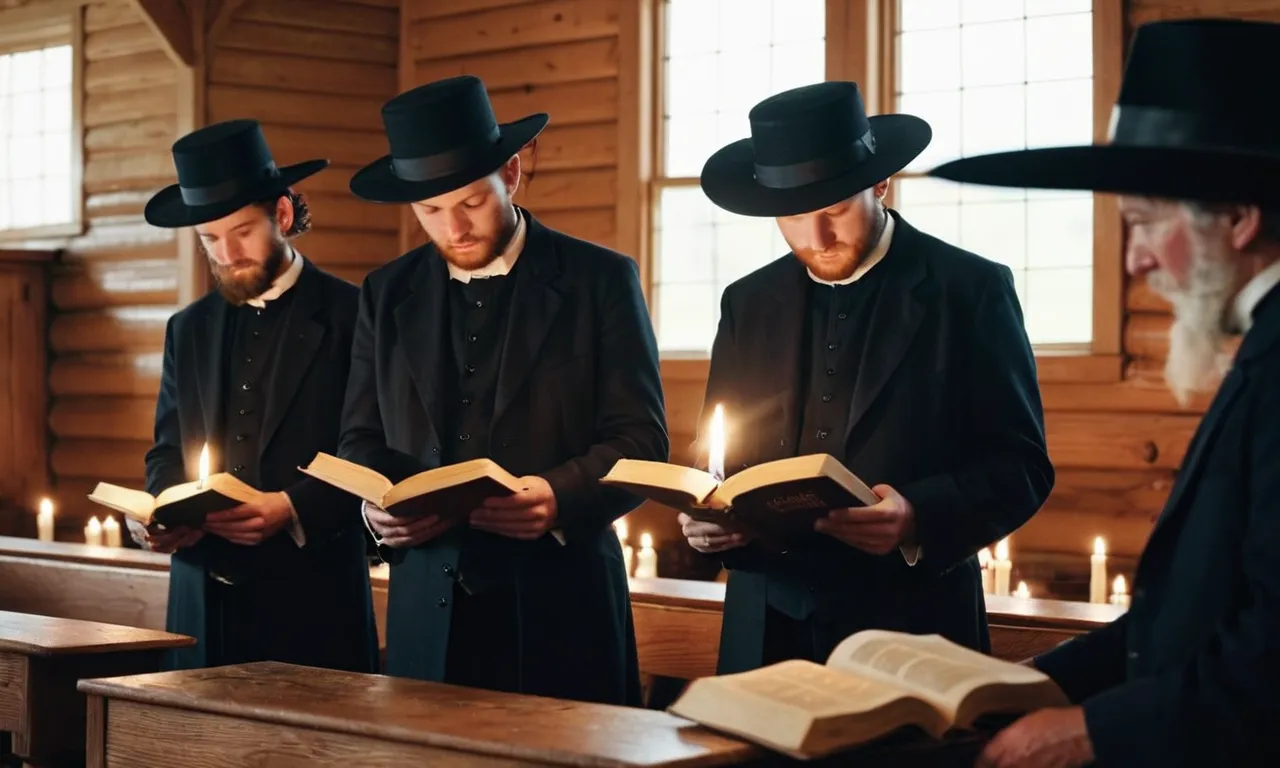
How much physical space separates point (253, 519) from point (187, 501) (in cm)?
18

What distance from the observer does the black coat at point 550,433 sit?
3.20 metres

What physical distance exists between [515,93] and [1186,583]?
670 centimetres

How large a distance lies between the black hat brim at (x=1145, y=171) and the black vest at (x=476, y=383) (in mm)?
1405

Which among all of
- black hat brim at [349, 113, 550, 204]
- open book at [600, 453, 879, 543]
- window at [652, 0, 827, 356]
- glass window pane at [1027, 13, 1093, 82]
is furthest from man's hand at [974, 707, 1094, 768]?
window at [652, 0, 827, 356]

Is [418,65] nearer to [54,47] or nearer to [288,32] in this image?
[288,32]

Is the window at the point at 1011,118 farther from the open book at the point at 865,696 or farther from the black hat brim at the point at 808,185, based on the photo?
the open book at the point at 865,696

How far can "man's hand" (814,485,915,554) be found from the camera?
2605mm

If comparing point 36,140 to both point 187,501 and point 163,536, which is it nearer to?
point 163,536

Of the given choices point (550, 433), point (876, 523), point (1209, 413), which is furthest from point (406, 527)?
point (1209, 413)

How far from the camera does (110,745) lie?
2727 millimetres

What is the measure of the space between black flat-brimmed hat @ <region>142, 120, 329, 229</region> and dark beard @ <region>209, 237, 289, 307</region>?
5.2 inches

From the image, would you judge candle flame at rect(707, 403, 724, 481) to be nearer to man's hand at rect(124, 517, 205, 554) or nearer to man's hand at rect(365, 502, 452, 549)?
man's hand at rect(365, 502, 452, 549)

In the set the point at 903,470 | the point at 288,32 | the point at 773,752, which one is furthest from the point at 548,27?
the point at 773,752

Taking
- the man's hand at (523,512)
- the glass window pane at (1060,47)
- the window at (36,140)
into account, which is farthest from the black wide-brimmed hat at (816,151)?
the window at (36,140)
